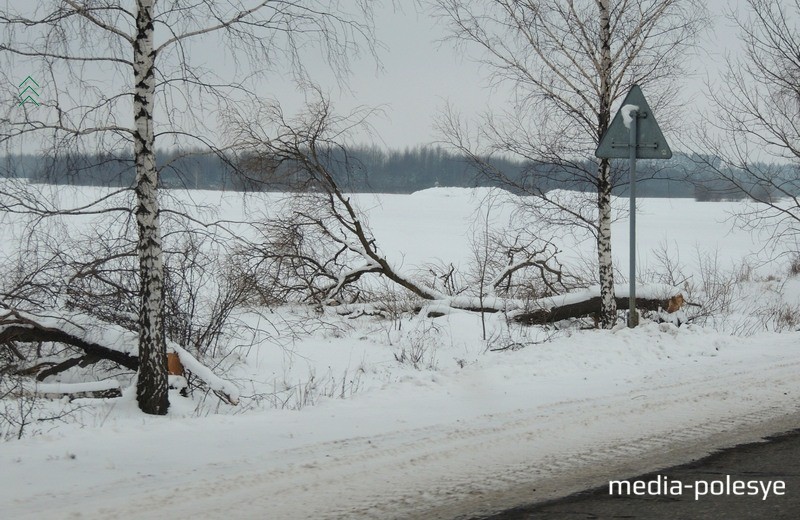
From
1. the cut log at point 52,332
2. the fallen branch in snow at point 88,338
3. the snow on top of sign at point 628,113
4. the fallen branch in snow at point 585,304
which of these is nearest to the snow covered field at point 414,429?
the fallen branch in snow at point 88,338

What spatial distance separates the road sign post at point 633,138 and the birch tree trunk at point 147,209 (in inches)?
226

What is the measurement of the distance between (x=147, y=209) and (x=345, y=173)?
6472 millimetres

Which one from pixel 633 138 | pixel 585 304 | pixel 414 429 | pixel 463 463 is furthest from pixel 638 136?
pixel 463 463

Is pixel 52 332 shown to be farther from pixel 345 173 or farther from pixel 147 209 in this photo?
pixel 345 173

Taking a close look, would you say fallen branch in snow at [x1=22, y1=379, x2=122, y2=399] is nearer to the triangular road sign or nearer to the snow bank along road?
the snow bank along road

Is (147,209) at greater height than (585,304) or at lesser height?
greater

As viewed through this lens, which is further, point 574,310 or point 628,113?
point 574,310

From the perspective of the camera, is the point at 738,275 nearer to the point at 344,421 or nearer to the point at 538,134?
the point at 538,134

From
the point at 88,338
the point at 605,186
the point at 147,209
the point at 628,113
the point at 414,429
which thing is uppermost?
the point at 628,113

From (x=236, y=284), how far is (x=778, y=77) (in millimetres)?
11262

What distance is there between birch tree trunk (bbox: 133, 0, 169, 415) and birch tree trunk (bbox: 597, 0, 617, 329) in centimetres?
727

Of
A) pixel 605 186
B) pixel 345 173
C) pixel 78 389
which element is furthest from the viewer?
pixel 345 173

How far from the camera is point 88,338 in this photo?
7.91 meters

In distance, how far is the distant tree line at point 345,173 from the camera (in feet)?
21.3
